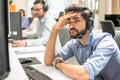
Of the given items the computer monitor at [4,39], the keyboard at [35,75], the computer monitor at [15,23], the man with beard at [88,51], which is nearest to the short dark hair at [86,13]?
the man with beard at [88,51]

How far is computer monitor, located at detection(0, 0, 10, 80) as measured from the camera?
2.02 feet

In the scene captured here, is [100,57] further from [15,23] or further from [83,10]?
[15,23]

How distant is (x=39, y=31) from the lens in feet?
8.98

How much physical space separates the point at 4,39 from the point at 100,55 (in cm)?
85

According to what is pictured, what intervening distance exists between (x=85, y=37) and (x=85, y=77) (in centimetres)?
36

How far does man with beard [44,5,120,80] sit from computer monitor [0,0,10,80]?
733 mm

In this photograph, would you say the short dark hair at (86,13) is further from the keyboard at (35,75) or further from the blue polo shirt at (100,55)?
the keyboard at (35,75)

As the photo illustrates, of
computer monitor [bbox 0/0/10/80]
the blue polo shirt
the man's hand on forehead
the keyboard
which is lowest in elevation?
the keyboard

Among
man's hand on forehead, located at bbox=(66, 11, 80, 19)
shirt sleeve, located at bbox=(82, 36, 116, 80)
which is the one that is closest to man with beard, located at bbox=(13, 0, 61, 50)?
man's hand on forehead, located at bbox=(66, 11, 80, 19)

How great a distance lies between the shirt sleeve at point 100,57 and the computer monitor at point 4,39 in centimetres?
75

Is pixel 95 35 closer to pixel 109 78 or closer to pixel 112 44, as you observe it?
pixel 112 44

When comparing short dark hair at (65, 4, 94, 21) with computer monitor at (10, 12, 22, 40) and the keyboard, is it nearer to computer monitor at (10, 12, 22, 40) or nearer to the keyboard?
the keyboard

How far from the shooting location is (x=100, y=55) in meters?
1.38

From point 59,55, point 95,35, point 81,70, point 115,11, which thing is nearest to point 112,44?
point 95,35
